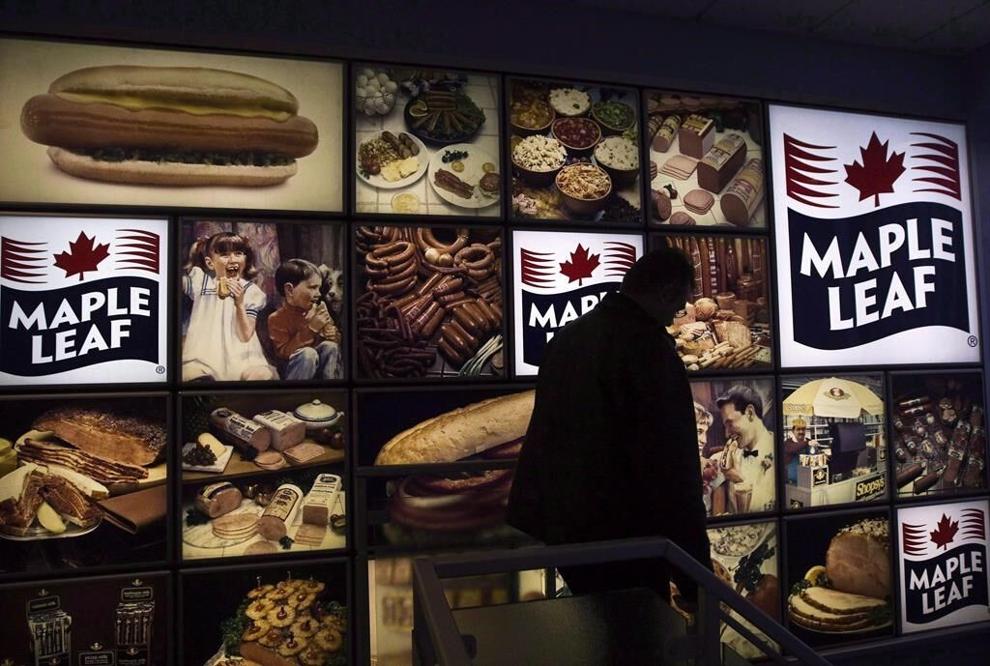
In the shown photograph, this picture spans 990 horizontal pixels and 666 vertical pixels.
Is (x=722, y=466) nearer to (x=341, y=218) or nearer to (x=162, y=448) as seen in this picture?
(x=341, y=218)

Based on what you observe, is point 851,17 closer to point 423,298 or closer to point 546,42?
point 546,42

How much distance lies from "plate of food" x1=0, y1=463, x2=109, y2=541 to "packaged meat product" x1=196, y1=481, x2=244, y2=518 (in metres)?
0.29

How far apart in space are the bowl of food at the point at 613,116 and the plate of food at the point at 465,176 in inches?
19.2

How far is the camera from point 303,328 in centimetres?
239

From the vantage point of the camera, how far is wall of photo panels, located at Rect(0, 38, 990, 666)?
220cm

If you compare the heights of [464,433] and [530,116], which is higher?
[530,116]

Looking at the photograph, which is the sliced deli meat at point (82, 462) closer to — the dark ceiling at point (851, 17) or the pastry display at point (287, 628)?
the pastry display at point (287, 628)

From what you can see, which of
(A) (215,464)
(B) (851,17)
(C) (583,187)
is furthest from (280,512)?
(B) (851,17)

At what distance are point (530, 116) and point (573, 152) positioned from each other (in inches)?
8.5

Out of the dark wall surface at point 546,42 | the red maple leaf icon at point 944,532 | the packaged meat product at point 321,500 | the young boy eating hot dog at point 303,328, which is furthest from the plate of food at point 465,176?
the red maple leaf icon at point 944,532

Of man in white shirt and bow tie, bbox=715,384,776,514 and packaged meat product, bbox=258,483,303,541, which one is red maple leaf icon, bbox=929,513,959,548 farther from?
packaged meat product, bbox=258,483,303,541

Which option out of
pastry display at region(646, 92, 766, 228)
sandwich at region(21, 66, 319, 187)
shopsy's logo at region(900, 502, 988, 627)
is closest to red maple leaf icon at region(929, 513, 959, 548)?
shopsy's logo at region(900, 502, 988, 627)

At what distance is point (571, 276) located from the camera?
8.82ft

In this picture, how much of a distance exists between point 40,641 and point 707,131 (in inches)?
119
